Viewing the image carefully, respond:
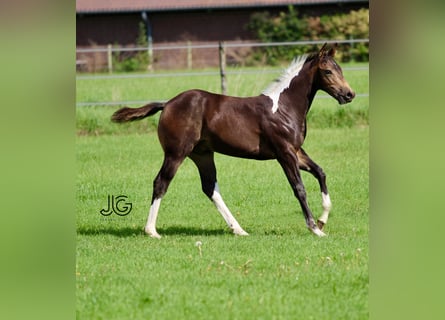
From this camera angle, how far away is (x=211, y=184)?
7270 mm

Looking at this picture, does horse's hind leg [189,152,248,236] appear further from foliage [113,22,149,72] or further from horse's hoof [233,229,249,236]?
foliage [113,22,149,72]

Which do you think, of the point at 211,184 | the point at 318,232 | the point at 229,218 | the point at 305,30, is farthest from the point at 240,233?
the point at 305,30

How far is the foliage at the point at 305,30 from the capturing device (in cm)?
2526

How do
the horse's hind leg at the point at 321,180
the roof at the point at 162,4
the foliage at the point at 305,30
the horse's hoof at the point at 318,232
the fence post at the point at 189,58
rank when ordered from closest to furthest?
the horse's hoof at the point at 318,232
the horse's hind leg at the point at 321,180
the foliage at the point at 305,30
the roof at the point at 162,4
the fence post at the point at 189,58

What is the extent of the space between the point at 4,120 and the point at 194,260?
323 centimetres

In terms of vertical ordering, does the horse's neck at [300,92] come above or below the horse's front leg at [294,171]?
above

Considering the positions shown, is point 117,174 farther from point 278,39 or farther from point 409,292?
point 278,39

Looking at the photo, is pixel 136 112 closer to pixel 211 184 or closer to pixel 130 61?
pixel 211 184

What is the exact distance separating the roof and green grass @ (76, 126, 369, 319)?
20.2 m

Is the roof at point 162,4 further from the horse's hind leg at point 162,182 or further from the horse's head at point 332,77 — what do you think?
the horse's hind leg at point 162,182

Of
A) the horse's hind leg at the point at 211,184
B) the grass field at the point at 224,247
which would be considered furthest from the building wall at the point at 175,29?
the horse's hind leg at the point at 211,184

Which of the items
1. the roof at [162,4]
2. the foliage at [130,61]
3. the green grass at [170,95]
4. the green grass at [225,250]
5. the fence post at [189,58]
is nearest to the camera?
the green grass at [225,250]

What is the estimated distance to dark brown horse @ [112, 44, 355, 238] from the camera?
7.03m

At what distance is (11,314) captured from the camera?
3156 mm
